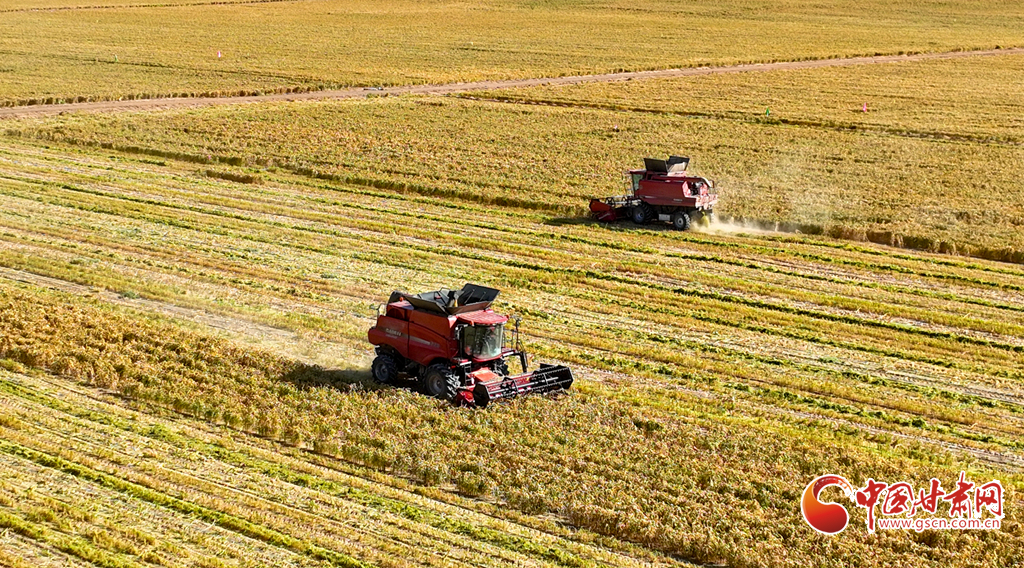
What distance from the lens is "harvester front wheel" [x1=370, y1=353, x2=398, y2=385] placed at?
20938mm

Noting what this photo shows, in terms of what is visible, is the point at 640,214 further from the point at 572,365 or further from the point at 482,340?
the point at 482,340

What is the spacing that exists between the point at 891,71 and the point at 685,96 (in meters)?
20.1

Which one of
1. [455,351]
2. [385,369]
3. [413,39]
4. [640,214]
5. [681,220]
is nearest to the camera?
[455,351]

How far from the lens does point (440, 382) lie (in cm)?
2019

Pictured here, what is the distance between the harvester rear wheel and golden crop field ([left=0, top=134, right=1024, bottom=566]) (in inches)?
43.3

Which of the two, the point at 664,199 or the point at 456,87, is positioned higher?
the point at 456,87

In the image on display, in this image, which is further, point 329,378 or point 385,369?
point 329,378

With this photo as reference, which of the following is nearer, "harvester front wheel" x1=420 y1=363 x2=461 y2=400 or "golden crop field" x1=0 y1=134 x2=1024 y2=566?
"golden crop field" x1=0 y1=134 x2=1024 y2=566

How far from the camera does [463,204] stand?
130 feet

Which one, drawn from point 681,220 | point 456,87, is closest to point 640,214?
point 681,220

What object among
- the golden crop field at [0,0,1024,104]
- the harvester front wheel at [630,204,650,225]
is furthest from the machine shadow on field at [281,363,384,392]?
the golden crop field at [0,0,1024,104]

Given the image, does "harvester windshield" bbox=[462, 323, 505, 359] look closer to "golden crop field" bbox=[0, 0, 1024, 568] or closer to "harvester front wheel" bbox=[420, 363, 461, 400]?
"harvester front wheel" bbox=[420, 363, 461, 400]

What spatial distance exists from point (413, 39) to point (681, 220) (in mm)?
63340

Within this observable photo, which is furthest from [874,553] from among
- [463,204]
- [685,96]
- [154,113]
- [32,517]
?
[685,96]
